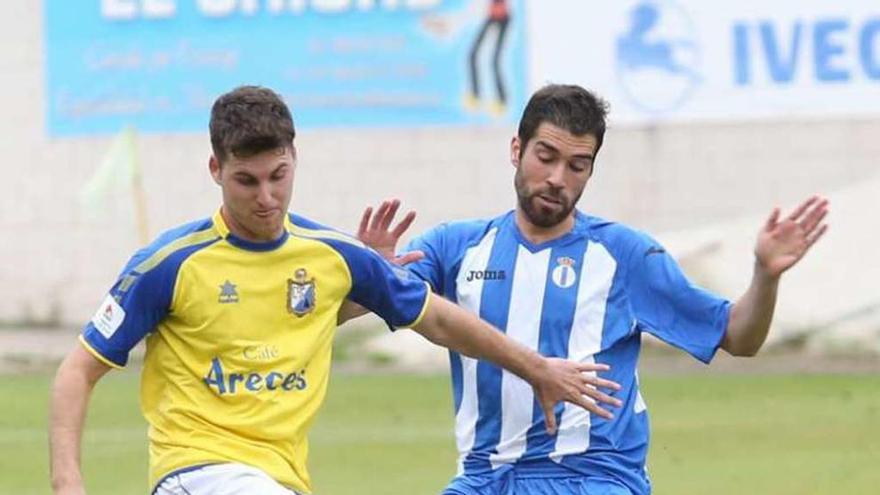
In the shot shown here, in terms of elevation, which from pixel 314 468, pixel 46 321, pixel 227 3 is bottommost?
pixel 46 321

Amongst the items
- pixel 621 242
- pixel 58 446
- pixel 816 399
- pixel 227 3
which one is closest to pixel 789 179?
pixel 816 399

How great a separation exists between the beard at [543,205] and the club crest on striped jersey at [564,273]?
0.13 m

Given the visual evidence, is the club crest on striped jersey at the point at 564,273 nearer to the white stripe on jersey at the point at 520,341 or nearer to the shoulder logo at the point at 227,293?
the white stripe on jersey at the point at 520,341

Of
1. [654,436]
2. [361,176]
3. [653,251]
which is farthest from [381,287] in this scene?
[361,176]

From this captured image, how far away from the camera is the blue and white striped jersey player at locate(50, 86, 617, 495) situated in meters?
6.07

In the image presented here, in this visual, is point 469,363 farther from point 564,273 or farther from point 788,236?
point 788,236

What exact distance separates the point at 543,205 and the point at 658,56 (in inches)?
522

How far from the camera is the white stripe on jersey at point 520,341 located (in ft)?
22.5

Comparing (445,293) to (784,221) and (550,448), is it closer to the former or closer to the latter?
(550,448)

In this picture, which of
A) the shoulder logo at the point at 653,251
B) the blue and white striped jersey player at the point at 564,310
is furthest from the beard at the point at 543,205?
the shoulder logo at the point at 653,251

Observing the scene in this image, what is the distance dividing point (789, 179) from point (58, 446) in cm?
1475

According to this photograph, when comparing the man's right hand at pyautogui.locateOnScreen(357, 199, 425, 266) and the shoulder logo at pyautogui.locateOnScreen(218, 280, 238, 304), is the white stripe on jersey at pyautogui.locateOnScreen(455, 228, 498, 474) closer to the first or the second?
the man's right hand at pyautogui.locateOnScreen(357, 199, 425, 266)

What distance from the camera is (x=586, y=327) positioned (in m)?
6.90

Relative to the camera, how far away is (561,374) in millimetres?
6410
